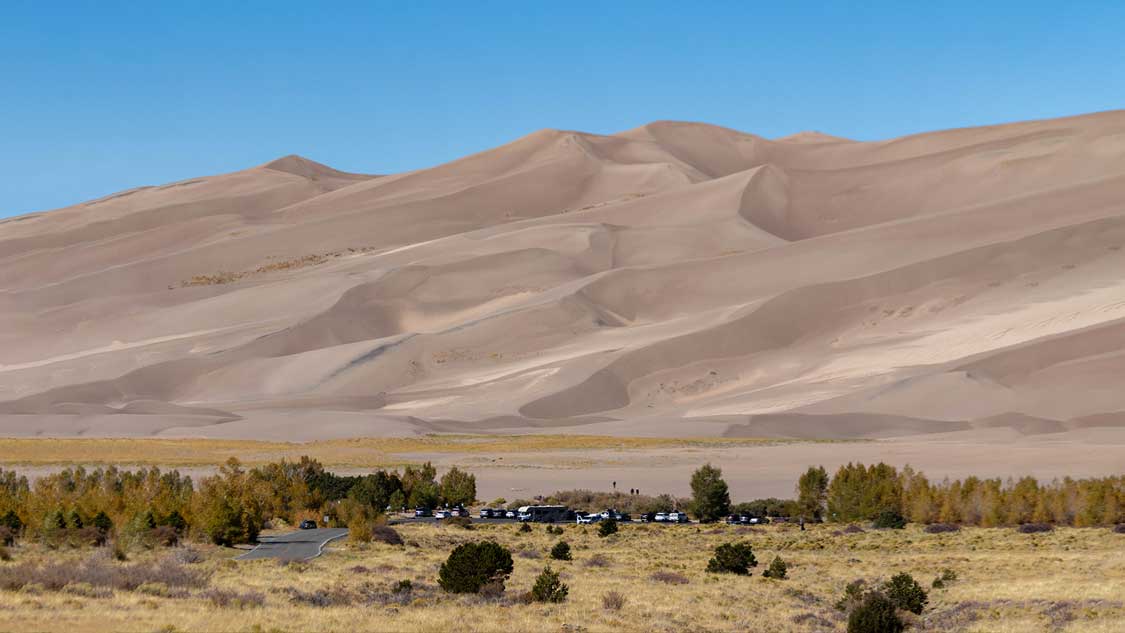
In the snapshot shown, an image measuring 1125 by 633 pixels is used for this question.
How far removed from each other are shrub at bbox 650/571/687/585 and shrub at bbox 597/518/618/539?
9.99 metres

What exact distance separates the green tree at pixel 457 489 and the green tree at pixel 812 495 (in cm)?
1040

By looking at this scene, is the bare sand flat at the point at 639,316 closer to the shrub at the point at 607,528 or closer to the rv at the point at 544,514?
the rv at the point at 544,514

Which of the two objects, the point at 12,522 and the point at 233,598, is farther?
the point at 12,522

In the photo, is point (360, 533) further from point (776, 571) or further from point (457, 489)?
point (457, 489)

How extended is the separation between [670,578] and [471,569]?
480 cm

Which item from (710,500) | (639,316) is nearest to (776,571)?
(710,500)

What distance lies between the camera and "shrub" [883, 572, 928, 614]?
2577cm

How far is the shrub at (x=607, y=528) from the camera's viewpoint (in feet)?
130

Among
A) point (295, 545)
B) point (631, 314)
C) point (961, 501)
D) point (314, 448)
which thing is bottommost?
point (295, 545)

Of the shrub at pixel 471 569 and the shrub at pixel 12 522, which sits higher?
the shrub at pixel 12 522

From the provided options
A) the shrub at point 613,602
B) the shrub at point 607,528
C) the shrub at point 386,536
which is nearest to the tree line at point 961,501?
the shrub at point 607,528

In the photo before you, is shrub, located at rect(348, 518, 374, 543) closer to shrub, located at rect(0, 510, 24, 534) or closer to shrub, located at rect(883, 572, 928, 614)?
shrub, located at rect(0, 510, 24, 534)

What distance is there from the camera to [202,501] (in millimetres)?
34625

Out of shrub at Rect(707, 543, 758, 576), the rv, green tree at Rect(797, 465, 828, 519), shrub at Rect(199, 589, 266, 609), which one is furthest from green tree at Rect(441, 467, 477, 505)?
shrub at Rect(199, 589, 266, 609)
